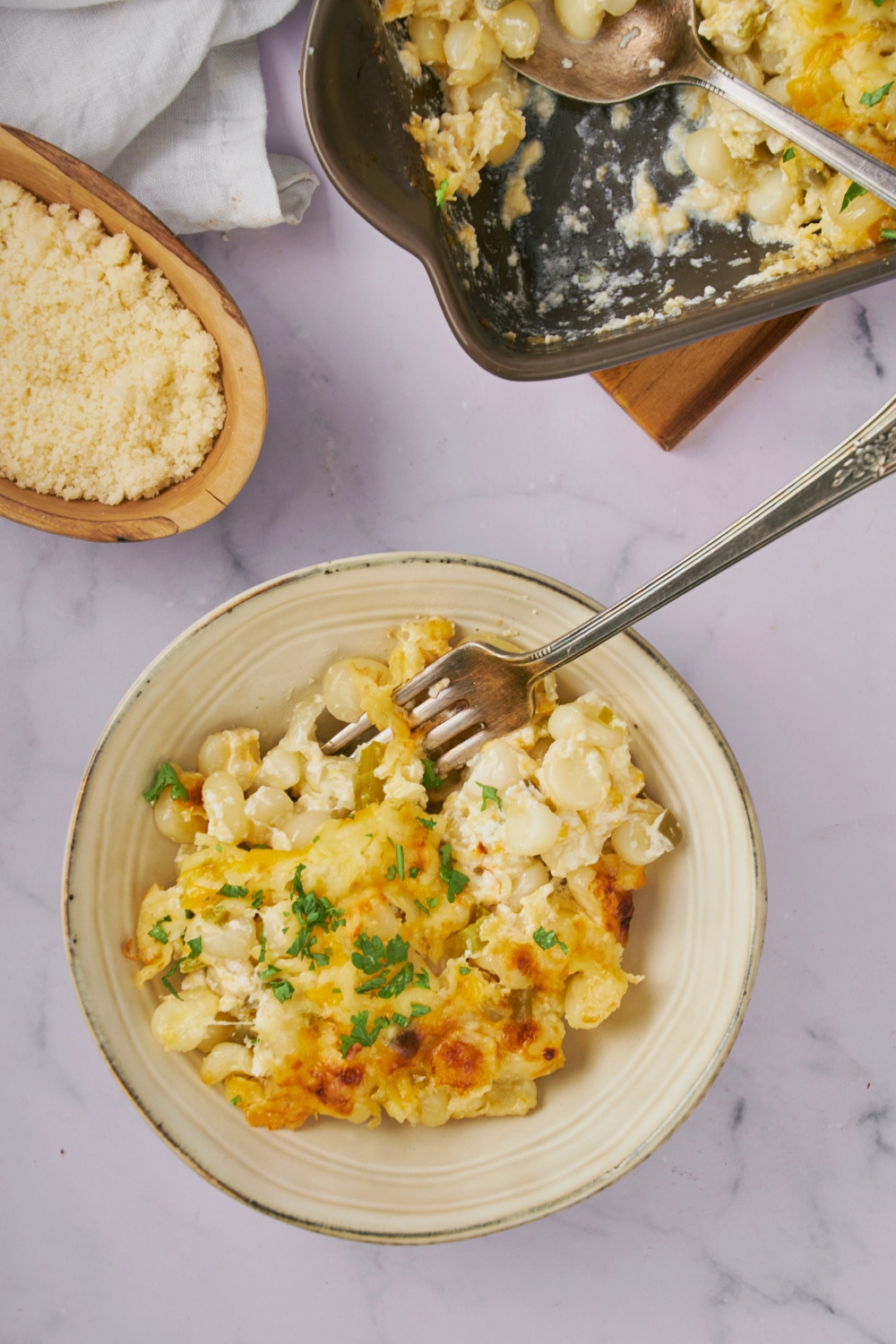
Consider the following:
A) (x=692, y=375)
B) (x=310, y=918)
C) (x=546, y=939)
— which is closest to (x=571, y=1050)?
(x=546, y=939)

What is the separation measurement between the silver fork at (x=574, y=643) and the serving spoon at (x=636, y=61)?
1.92ft

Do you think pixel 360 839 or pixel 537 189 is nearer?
pixel 360 839

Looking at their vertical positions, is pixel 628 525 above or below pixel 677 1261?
above

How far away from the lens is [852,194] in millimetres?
1481

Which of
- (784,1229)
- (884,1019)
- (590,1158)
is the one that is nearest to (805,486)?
(590,1158)

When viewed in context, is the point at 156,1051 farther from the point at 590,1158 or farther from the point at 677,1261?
the point at 677,1261

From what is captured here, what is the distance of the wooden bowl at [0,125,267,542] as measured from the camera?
1.52m

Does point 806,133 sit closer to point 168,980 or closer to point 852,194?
point 852,194

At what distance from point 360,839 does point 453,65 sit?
4.14ft

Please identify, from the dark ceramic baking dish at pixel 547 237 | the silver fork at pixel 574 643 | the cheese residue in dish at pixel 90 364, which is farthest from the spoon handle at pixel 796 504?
the cheese residue in dish at pixel 90 364

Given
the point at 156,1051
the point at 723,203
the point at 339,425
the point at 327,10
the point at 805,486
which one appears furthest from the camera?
the point at 339,425

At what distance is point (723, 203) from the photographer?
1.65 m

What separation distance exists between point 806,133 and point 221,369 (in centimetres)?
99

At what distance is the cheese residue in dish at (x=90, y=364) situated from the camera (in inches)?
62.1
